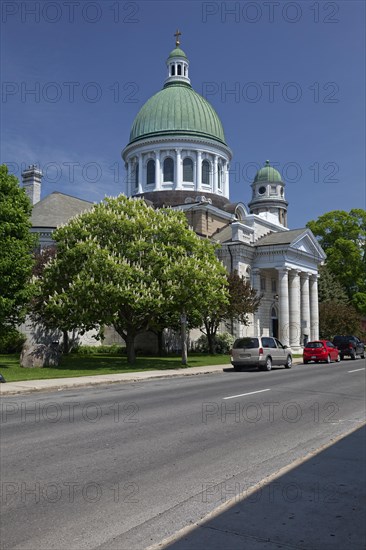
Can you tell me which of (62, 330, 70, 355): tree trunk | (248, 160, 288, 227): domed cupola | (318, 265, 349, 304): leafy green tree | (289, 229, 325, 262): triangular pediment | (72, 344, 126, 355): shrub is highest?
(248, 160, 288, 227): domed cupola

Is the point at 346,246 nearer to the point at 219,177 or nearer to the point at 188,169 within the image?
the point at 219,177

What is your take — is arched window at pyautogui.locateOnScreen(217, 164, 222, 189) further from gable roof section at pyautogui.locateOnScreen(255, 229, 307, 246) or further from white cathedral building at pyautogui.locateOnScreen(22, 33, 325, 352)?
gable roof section at pyautogui.locateOnScreen(255, 229, 307, 246)

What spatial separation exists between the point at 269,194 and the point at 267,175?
11.2ft

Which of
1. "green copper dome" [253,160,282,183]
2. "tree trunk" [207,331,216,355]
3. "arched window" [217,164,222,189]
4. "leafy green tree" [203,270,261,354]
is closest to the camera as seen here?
"leafy green tree" [203,270,261,354]

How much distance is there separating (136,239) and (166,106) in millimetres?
39425

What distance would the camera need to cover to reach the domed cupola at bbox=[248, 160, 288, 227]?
90562 mm

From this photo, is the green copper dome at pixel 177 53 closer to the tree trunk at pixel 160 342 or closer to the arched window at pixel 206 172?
the arched window at pixel 206 172

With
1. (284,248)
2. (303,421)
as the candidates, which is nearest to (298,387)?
(303,421)

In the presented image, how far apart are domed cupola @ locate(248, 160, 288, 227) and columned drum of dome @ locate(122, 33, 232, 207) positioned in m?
28.4

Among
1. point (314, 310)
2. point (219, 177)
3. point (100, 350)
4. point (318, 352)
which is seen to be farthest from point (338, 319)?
point (100, 350)

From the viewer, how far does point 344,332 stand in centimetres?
5688

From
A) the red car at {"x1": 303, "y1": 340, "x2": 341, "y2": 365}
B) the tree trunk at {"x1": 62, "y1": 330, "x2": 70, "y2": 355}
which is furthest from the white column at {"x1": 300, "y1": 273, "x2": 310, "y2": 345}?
the tree trunk at {"x1": 62, "y1": 330, "x2": 70, "y2": 355}

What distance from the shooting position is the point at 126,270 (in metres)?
23.8

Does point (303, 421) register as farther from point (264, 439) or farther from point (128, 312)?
point (128, 312)
